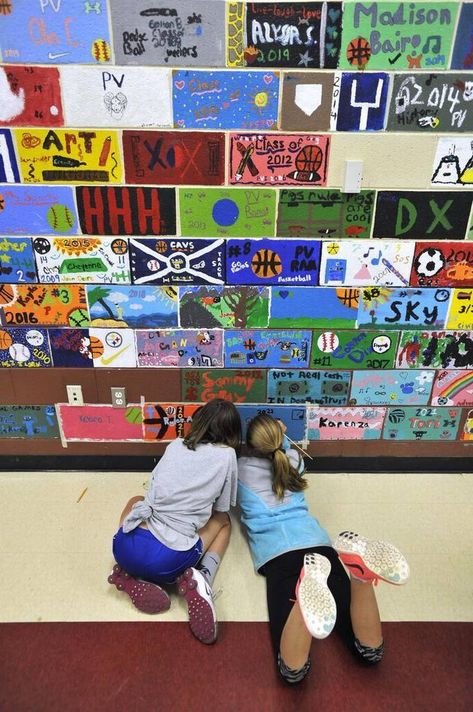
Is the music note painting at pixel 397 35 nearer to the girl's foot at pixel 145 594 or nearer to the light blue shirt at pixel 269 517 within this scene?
the light blue shirt at pixel 269 517

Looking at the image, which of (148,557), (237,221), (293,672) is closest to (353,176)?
(237,221)

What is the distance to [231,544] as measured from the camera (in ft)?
6.84

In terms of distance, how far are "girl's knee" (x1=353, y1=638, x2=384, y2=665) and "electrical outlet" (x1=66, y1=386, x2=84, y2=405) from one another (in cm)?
146

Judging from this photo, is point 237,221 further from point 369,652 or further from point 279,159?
point 369,652

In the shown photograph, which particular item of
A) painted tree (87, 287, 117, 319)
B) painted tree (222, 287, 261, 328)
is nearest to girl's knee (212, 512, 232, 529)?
painted tree (222, 287, 261, 328)

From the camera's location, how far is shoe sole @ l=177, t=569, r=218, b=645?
167 centimetres

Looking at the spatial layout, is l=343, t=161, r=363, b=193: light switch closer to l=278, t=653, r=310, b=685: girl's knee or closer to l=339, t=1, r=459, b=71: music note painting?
l=339, t=1, r=459, b=71: music note painting

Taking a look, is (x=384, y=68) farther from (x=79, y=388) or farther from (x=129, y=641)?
(x=129, y=641)

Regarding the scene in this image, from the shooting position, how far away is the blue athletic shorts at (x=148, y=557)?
5.78ft

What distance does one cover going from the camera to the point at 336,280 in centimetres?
210

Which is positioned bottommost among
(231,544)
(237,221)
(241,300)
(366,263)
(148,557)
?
(231,544)

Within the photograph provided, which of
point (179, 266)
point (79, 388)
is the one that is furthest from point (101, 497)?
point (179, 266)

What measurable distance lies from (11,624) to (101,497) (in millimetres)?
653

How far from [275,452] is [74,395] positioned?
3.10ft
